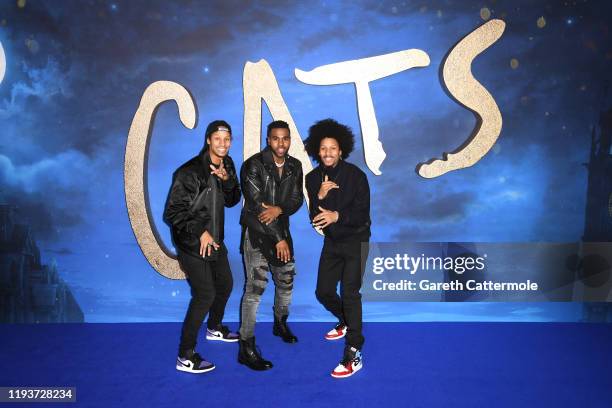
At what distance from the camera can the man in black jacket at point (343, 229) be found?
3170mm

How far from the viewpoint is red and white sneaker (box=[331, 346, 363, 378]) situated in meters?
3.09

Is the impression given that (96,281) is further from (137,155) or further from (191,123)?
(191,123)

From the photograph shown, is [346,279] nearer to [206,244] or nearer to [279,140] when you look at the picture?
[206,244]

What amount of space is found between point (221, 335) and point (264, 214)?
1167mm

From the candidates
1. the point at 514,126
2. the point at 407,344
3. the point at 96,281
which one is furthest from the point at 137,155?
the point at 514,126

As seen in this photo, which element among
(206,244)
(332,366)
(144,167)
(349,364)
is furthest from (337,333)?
(144,167)

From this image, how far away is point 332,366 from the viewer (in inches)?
129

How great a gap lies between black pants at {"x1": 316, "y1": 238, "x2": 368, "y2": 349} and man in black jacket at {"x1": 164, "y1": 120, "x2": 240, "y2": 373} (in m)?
0.77

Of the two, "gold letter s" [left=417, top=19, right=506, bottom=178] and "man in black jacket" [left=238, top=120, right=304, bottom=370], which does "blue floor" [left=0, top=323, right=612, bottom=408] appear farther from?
"gold letter s" [left=417, top=19, right=506, bottom=178]

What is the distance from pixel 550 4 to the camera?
13.7 feet

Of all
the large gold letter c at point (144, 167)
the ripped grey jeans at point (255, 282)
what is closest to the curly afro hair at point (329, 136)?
the ripped grey jeans at point (255, 282)

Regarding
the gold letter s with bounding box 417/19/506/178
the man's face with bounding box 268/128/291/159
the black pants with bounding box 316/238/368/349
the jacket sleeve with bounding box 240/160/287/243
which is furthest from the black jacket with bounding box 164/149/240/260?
the gold letter s with bounding box 417/19/506/178

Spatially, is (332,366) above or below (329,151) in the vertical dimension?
below

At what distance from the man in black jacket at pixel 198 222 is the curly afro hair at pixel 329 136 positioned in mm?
852
